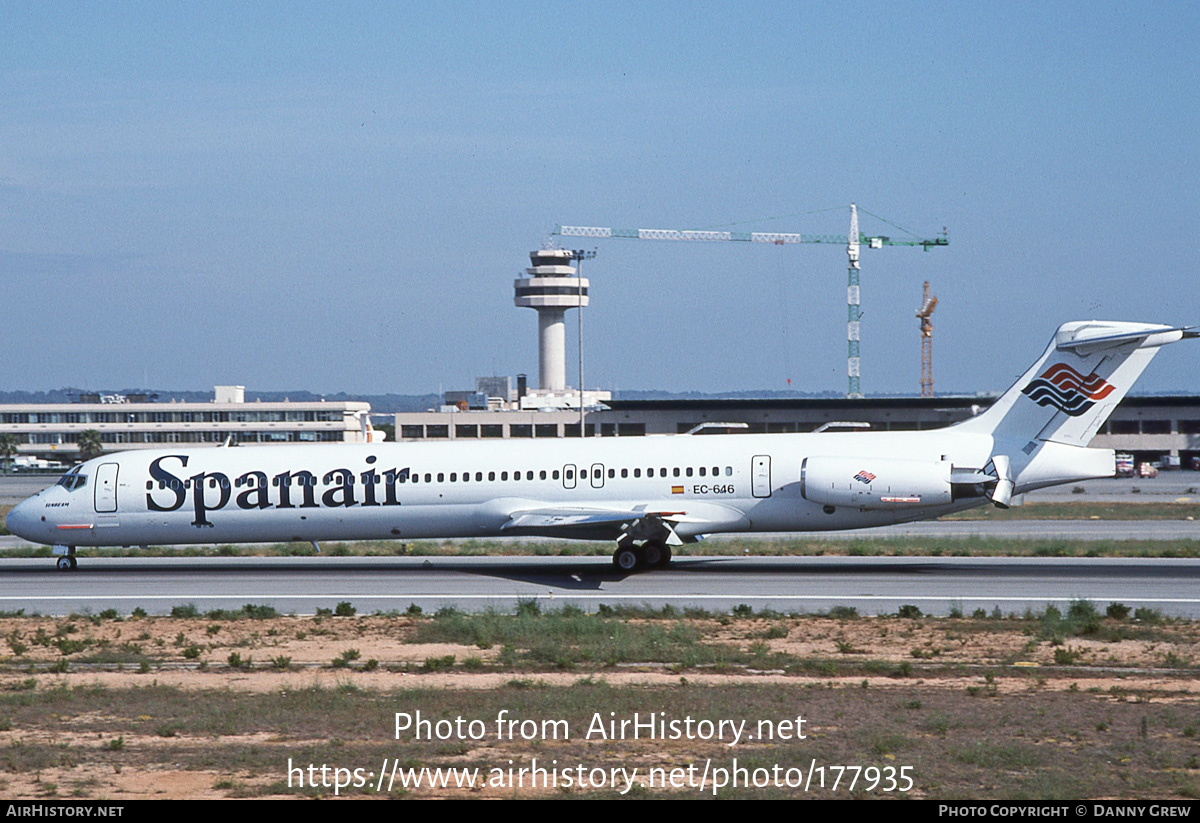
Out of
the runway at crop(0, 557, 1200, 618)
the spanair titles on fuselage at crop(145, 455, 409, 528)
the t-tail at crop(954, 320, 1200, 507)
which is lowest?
the runway at crop(0, 557, 1200, 618)

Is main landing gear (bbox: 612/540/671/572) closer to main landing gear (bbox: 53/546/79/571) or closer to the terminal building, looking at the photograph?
main landing gear (bbox: 53/546/79/571)

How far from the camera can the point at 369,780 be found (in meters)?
10.7

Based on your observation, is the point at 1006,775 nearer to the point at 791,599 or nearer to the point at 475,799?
the point at 475,799

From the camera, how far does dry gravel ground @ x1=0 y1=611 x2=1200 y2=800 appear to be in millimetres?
11000

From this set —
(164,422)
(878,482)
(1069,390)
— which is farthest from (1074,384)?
(164,422)

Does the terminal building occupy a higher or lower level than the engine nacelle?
higher

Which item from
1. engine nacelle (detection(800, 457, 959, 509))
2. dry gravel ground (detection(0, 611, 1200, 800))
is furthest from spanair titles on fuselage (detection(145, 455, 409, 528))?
engine nacelle (detection(800, 457, 959, 509))

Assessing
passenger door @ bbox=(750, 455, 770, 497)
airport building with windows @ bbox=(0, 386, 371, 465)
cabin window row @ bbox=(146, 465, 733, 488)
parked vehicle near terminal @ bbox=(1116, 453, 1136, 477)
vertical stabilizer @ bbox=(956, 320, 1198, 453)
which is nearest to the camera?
vertical stabilizer @ bbox=(956, 320, 1198, 453)

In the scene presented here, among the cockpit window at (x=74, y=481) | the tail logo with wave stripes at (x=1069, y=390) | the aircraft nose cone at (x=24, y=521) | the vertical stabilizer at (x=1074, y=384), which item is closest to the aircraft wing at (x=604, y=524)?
the vertical stabilizer at (x=1074, y=384)

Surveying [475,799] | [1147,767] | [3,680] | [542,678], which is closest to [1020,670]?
[1147,767]

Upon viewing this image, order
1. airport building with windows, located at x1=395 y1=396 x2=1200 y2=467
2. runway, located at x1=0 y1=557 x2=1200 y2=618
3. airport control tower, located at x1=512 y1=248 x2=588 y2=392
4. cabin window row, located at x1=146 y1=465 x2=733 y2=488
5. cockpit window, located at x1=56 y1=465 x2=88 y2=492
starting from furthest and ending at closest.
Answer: airport control tower, located at x1=512 y1=248 x2=588 y2=392
airport building with windows, located at x1=395 y1=396 x2=1200 y2=467
cockpit window, located at x1=56 y1=465 x2=88 y2=492
cabin window row, located at x1=146 y1=465 x2=733 y2=488
runway, located at x1=0 y1=557 x2=1200 y2=618

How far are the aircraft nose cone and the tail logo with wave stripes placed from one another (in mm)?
24288

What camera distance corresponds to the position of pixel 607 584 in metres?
25.7

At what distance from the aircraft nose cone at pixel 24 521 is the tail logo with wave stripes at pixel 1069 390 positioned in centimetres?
2429
